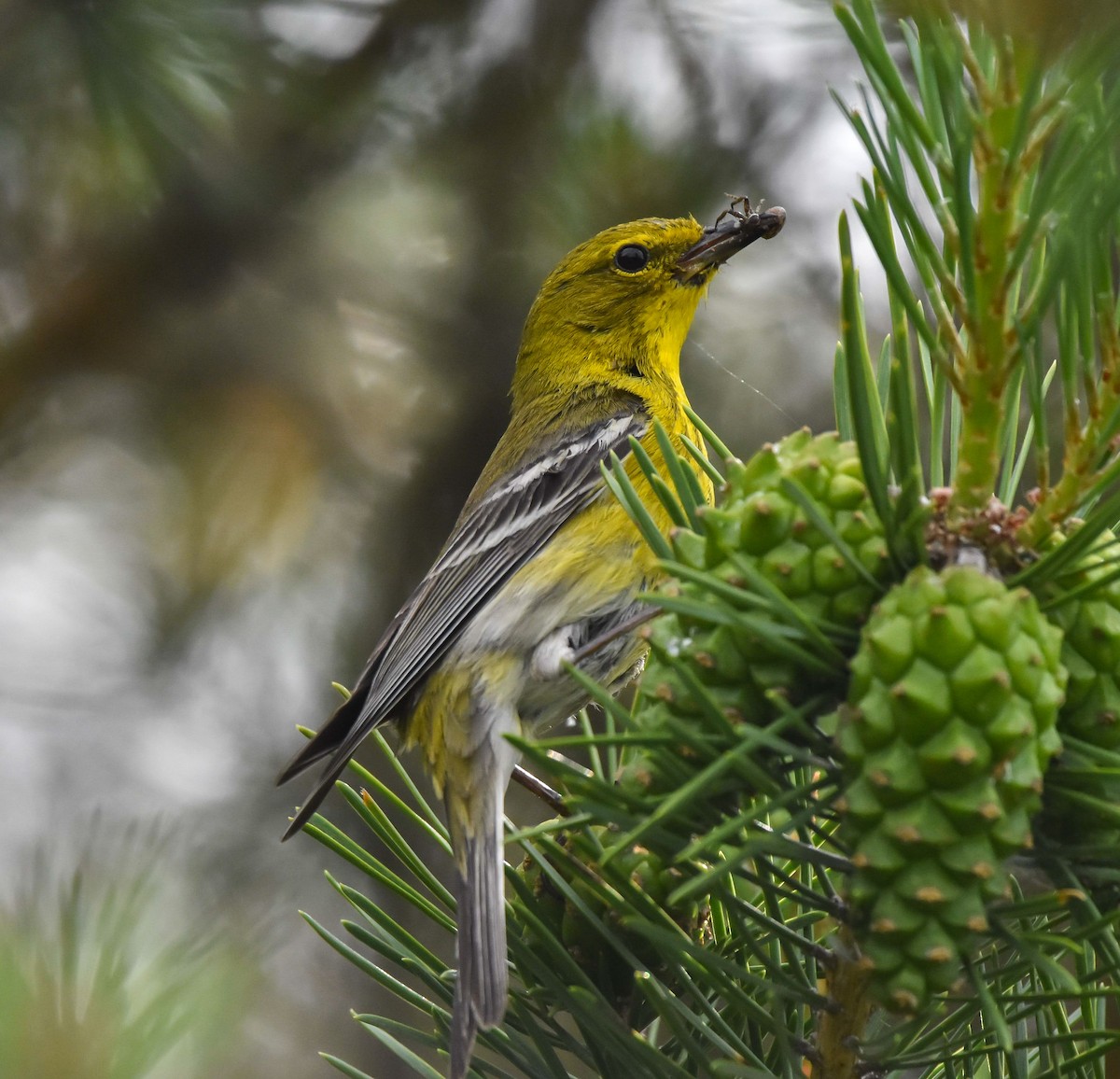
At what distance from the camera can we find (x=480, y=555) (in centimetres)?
385

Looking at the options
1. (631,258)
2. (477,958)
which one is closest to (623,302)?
(631,258)

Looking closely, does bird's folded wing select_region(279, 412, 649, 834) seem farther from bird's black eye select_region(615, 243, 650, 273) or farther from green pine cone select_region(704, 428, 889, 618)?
green pine cone select_region(704, 428, 889, 618)

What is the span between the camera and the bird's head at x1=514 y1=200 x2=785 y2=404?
4434 mm

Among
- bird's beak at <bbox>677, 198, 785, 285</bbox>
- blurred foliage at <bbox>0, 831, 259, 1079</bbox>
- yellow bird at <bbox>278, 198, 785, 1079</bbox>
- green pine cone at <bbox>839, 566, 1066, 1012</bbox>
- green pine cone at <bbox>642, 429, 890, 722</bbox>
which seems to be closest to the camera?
green pine cone at <bbox>839, 566, 1066, 1012</bbox>

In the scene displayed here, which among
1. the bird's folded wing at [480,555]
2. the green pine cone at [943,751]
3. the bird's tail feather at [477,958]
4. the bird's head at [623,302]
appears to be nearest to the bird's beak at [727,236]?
the bird's head at [623,302]

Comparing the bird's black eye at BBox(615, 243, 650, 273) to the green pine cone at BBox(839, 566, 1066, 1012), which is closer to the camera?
the green pine cone at BBox(839, 566, 1066, 1012)

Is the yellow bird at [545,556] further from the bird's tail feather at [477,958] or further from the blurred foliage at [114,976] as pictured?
the blurred foliage at [114,976]

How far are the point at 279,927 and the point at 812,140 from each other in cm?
321

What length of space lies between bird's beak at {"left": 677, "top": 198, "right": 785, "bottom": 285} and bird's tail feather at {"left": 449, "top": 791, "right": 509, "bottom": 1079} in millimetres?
2266

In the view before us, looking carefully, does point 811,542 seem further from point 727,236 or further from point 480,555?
point 727,236

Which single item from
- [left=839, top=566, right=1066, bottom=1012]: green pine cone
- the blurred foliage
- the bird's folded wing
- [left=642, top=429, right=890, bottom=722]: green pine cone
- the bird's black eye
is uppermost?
the bird's black eye

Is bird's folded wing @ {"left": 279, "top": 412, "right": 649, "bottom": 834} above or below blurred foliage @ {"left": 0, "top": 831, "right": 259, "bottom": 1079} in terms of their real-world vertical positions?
above

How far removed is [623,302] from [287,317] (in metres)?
1.17

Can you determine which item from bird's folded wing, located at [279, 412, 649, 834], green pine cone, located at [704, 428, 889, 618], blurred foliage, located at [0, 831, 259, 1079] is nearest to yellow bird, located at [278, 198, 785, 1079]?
bird's folded wing, located at [279, 412, 649, 834]
